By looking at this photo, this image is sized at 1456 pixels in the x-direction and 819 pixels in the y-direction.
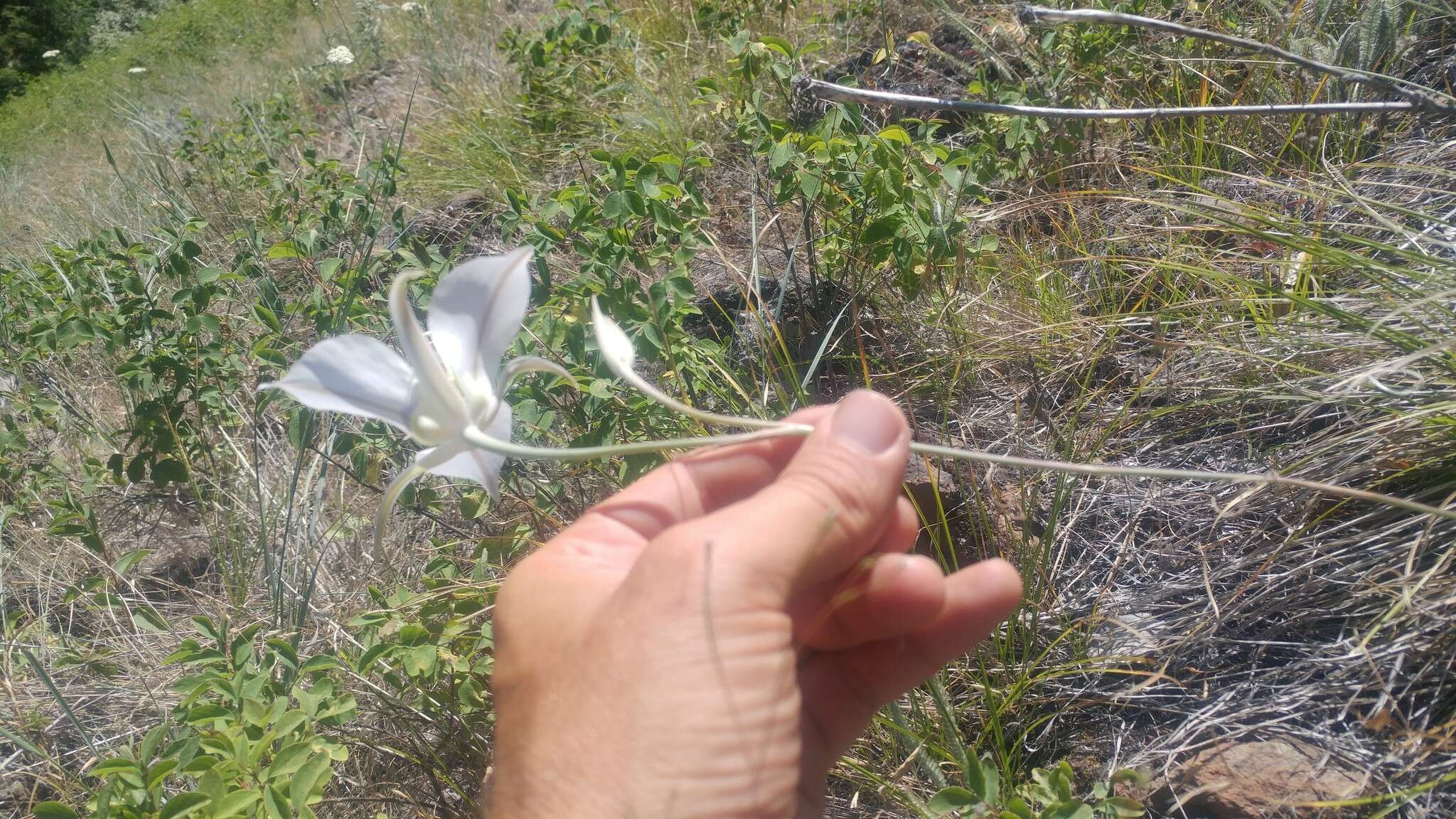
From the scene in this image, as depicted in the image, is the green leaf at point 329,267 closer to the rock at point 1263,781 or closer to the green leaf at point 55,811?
the green leaf at point 55,811

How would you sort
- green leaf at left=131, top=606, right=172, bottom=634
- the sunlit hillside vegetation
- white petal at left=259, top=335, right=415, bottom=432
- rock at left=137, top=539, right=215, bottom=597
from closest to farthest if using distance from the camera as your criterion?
white petal at left=259, top=335, right=415, bottom=432
the sunlit hillside vegetation
green leaf at left=131, top=606, right=172, bottom=634
rock at left=137, top=539, right=215, bottom=597

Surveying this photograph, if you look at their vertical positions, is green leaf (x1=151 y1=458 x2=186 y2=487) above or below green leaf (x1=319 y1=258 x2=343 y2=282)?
below

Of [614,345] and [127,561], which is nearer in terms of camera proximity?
[614,345]

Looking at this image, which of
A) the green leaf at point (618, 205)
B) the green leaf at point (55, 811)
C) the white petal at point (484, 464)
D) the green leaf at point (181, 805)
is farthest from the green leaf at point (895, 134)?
the green leaf at point (55, 811)

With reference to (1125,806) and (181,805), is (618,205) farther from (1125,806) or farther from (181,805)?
(1125,806)

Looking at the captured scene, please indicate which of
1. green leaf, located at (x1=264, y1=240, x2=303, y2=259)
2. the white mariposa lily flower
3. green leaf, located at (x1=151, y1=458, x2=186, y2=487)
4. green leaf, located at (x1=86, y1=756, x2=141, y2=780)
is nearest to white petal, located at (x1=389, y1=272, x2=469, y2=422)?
the white mariposa lily flower

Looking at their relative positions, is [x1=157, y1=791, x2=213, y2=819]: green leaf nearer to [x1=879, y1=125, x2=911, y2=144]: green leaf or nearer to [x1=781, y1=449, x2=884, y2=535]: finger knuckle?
[x1=781, y1=449, x2=884, y2=535]: finger knuckle

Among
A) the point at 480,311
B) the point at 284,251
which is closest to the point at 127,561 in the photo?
the point at 284,251

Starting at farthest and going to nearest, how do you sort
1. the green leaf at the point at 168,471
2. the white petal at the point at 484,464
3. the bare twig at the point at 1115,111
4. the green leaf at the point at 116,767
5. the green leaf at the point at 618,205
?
the green leaf at the point at 168,471, the green leaf at the point at 618,205, the bare twig at the point at 1115,111, the green leaf at the point at 116,767, the white petal at the point at 484,464

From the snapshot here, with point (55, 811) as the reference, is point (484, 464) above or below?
above
